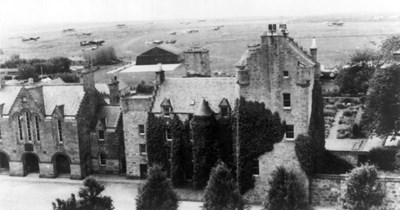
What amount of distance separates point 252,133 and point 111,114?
66.5 feet

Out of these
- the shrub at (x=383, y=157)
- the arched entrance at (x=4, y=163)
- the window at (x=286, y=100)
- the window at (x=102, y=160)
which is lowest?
the arched entrance at (x=4, y=163)

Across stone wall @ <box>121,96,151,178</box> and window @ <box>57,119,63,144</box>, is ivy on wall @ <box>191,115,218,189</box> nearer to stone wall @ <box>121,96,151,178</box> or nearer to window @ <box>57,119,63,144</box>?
stone wall @ <box>121,96,151,178</box>

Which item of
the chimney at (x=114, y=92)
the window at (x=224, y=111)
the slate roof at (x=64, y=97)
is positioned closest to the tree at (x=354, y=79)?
the chimney at (x=114, y=92)

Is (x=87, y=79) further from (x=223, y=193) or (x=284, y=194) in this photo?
(x=284, y=194)

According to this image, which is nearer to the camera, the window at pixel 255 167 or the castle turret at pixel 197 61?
the window at pixel 255 167

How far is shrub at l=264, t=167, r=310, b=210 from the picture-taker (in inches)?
1705

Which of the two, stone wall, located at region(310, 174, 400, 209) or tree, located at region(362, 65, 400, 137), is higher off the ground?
tree, located at region(362, 65, 400, 137)

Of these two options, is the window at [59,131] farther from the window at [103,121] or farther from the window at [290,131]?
the window at [290,131]

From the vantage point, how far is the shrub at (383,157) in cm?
5297

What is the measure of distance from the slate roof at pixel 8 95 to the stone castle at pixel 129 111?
13cm

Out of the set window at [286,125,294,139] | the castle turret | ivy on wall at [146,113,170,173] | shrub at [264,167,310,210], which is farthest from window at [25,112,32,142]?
shrub at [264,167,310,210]

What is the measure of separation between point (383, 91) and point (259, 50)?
16.9 metres

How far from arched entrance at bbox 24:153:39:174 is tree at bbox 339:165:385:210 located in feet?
133

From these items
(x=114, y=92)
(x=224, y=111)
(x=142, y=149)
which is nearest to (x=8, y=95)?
(x=114, y=92)
